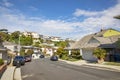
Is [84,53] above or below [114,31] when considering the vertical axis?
below

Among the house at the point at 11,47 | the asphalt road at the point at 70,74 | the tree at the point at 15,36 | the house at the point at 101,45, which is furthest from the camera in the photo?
the tree at the point at 15,36

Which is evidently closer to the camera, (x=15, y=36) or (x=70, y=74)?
(x=70, y=74)

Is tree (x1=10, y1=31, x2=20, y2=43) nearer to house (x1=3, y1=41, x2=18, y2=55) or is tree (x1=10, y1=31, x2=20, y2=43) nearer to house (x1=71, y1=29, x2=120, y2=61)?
house (x1=3, y1=41, x2=18, y2=55)

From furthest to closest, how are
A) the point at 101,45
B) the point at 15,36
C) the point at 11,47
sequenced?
the point at 15,36, the point at 11,47, the point at 101,45

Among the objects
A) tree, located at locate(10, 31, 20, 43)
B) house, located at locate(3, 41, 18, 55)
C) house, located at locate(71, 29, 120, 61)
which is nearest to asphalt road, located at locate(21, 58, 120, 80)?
house, located at locate(71, 29, 120, 61)

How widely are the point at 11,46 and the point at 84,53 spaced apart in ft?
153

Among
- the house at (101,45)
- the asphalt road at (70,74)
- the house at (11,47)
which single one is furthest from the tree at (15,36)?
the asphalt road at (70,74)

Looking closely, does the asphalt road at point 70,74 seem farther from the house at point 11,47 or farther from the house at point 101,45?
the house at point 11,47

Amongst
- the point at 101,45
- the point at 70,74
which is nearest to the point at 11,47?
the point at 101,45

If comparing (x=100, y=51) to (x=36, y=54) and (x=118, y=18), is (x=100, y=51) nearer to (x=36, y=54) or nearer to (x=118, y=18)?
(x=118, y=18)

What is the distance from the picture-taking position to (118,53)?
1725 inches

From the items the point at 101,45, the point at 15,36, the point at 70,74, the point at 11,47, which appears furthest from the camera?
the point at 15,36

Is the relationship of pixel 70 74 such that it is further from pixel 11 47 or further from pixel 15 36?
pixel 15 36

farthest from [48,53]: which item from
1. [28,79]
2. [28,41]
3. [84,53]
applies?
[28,79]
